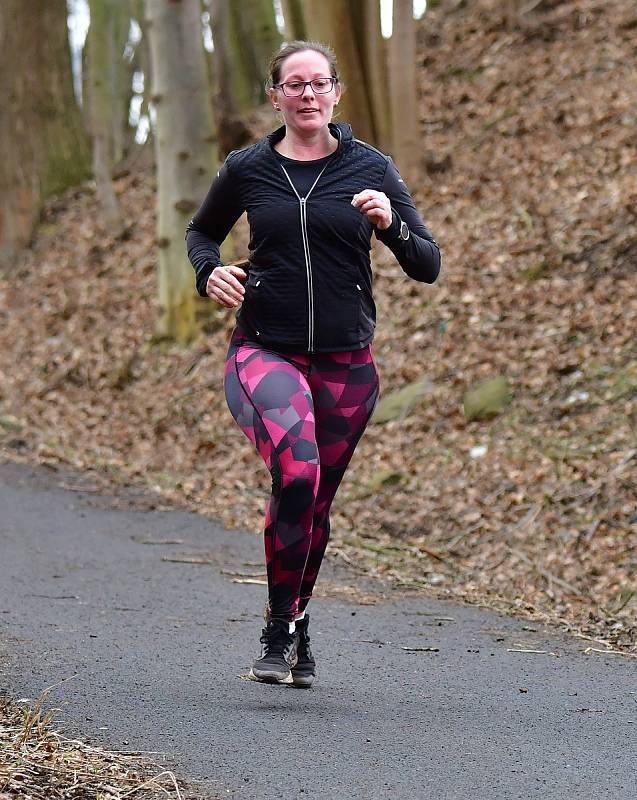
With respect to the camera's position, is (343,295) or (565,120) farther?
(565,120)

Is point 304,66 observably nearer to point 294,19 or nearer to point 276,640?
point 276,640

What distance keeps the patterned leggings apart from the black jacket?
10 cm

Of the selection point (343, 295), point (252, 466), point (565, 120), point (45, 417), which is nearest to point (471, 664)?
point (343, 295)

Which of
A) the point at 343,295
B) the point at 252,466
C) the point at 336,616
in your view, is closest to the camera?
the point at 343,295

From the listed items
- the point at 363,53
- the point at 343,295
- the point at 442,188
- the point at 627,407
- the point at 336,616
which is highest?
the point at 363,53

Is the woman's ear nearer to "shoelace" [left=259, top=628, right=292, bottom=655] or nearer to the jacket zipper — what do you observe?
the jacket zipper

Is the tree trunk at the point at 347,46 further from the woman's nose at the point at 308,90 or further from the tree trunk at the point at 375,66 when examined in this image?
the woman's nose at the point at 308,90

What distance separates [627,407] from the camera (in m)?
8.75

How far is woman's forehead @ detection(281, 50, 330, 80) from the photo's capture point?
4.42 meters

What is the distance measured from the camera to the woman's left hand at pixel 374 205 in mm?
4227

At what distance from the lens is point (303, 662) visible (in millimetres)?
4676

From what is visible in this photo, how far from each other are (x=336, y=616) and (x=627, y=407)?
3415 millimetres

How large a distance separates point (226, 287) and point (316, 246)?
37 centimetres

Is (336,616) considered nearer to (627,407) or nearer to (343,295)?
(343,295)
